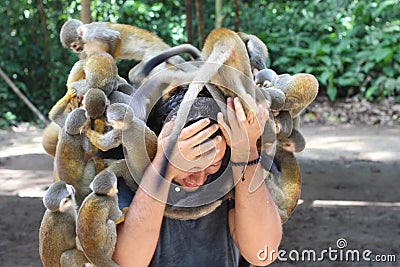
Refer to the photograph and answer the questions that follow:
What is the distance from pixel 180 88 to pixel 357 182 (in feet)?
15.9

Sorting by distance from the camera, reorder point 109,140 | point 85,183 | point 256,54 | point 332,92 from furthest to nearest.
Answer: point 332,92, point 256,54, point 85,183, point 109,140

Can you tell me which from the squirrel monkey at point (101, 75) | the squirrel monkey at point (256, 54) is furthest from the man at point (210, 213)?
the squirrel monkey at point (256, 54)

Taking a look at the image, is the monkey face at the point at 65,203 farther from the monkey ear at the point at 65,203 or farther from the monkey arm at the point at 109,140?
the monkey arm at the point at 109,140

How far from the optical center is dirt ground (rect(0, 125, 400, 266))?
4609mm

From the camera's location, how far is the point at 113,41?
11.0ft

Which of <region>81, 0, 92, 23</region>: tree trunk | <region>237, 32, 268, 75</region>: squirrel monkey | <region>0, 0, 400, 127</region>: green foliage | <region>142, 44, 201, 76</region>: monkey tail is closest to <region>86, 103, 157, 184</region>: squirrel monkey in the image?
<region>142, 44, 201, 76</region>: monkey tail

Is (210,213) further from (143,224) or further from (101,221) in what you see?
(101,221)

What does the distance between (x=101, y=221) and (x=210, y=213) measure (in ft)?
1.40


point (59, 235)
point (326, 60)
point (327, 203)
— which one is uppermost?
point (59, 235)

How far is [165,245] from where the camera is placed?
2.23 metres

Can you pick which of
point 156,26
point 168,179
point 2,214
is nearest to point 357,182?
point 2,214

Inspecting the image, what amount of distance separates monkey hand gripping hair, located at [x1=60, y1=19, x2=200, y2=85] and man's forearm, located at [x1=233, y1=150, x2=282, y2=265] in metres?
1.37

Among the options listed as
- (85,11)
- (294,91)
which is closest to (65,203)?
(294,91)

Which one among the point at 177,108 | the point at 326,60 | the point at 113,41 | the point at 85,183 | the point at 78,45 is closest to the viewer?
the point at 177,108
